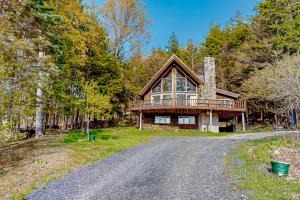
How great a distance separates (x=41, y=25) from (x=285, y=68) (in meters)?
16.4

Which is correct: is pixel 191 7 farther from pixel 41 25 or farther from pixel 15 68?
pixel 15 68

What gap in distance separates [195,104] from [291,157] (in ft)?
44.9

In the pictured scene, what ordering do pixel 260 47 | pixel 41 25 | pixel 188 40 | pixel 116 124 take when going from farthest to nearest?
pixel 188 40, pixel 116 124, pixel 260 47, pixel 41 25

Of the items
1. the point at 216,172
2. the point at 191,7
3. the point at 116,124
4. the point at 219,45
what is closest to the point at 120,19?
the point at 191,7

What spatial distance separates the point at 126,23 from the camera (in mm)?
25906

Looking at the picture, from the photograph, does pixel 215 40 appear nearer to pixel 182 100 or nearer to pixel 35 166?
pixel 182 100

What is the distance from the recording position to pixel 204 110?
21109mm

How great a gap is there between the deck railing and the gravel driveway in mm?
11670

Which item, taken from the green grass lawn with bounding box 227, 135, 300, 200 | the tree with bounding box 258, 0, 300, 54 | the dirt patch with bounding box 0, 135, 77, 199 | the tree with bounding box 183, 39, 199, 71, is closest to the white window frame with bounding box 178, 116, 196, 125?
the green grass lawn with bounding box 227, 135, 300, 200

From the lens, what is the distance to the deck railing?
20.6m

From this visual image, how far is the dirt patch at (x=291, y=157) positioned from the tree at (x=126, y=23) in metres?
21.4

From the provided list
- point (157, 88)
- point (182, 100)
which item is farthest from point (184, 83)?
point (157, 88)

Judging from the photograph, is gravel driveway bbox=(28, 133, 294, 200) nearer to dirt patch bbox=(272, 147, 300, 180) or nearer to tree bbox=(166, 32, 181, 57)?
dirt patch bbox=(272, 147, 300, 180)

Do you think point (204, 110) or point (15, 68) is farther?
point (204, 110)
